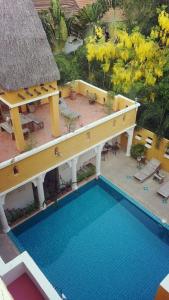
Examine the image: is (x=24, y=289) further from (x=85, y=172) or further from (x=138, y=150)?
(x=138, y=150)

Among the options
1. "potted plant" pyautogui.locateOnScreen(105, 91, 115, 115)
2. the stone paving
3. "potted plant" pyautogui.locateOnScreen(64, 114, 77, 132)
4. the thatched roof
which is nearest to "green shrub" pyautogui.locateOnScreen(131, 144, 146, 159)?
the stone paving

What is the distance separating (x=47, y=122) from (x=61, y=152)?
251 centimetres

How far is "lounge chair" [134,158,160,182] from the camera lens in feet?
52.0

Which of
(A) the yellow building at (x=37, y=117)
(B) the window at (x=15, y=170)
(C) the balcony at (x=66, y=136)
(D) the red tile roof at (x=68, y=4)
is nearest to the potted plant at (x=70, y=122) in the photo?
(A) the yellow building at (x=37, y=117)

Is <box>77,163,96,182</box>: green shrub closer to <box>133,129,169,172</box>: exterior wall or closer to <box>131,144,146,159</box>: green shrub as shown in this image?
<box>131,144,146,159</box>: green shrub

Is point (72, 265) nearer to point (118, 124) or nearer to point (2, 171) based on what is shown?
point (2, 171)

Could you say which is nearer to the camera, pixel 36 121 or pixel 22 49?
pixel 22 49

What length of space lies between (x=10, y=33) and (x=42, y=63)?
5.58ft

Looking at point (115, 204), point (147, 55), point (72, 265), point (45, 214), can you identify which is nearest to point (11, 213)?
point (45, 214)

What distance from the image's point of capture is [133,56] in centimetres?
1716

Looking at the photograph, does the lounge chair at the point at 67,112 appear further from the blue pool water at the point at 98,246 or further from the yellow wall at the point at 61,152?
the blue pool water at the point at 98,246

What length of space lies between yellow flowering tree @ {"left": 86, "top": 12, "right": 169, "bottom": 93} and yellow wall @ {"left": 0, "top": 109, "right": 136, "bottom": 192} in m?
3.05

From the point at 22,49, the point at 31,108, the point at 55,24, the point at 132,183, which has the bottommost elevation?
the point at 132,183

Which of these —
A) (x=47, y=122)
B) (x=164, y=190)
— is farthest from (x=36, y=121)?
(x=164, y=190)
